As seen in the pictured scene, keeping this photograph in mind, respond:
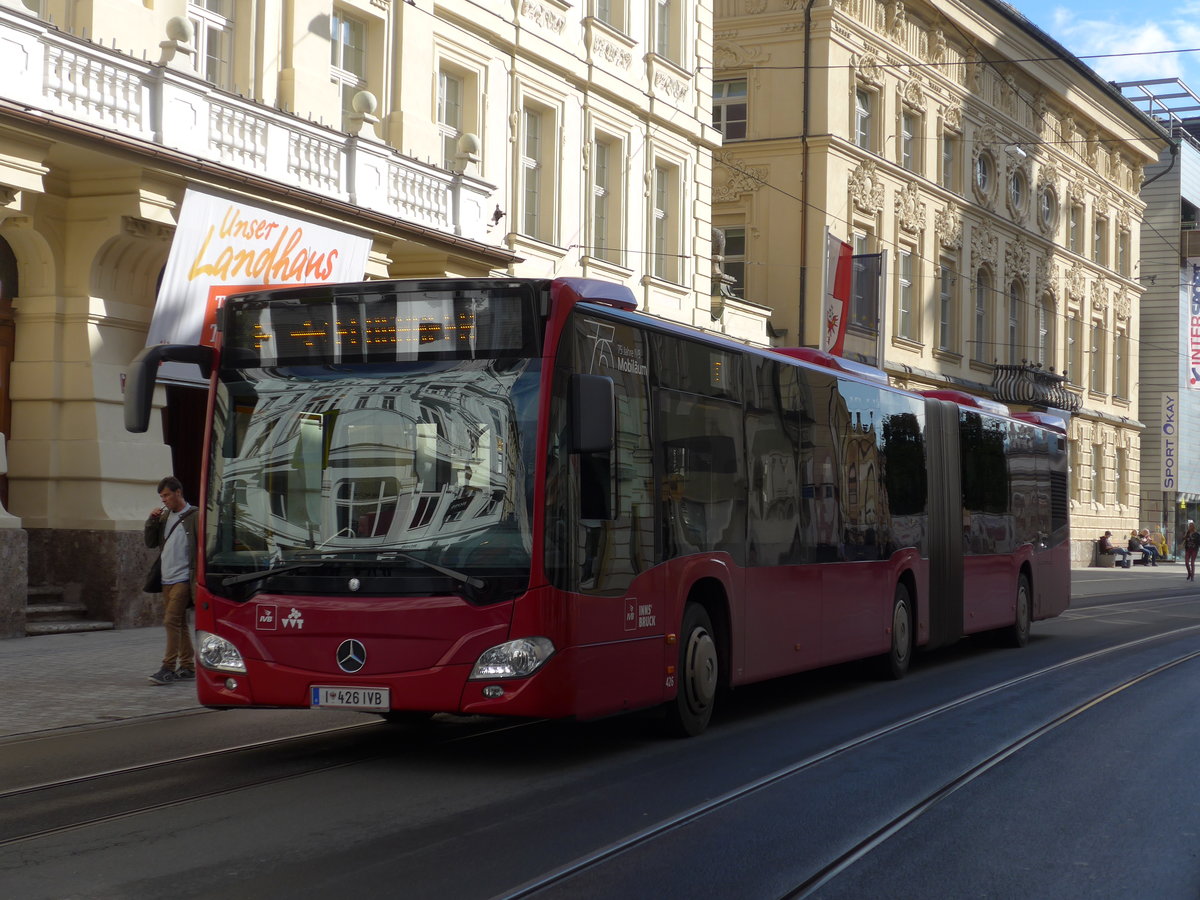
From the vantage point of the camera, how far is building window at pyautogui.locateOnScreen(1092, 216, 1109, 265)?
61.6m

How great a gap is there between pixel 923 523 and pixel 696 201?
16.7 metres

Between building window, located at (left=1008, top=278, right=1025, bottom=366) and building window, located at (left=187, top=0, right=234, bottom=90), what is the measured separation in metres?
36.6

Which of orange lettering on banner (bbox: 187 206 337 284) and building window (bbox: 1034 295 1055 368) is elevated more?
building window (bbox: 1034 295 1055 368)

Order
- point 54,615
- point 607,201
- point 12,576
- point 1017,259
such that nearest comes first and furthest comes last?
point 12,576 < point 54,615 < point 607,201 < point 1017,259

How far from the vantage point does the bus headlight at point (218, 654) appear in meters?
9.30

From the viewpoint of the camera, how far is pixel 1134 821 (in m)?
7.99

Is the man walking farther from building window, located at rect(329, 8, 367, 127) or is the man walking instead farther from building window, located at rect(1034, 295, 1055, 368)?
building window, located at rect(1034, 295, 1055, 368)

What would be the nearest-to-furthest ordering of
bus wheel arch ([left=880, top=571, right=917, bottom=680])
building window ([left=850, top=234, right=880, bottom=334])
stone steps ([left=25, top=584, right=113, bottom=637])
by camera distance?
1. bus wheel arch ([left=880, top=571, right=917, bottom=680])
2. stone steps ([left=25, top=584, right=113, bottom=637])
3. building window ([left=850, top=234, right=880, bottom=334])

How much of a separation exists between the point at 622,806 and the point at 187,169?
11.8 meters

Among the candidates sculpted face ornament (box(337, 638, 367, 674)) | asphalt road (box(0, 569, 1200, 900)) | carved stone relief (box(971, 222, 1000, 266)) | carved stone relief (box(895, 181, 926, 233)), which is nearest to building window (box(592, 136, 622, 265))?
carved stone relief (box(895, 181, 926, 233))

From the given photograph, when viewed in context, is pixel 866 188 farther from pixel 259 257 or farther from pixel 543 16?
pixel 259 257

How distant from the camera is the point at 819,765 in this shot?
9562mm

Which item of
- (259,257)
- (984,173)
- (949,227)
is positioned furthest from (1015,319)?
(259,257)

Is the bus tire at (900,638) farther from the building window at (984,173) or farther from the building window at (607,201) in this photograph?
the building window at (984,173)
